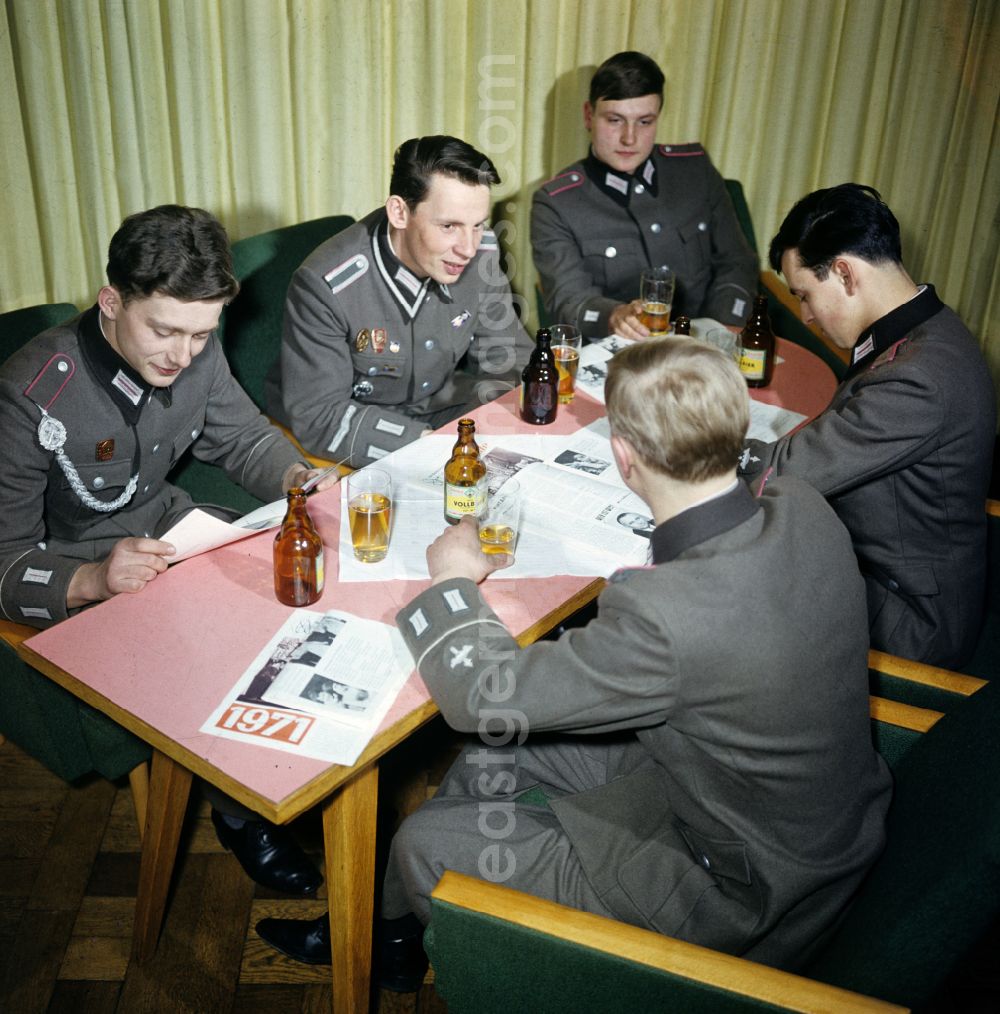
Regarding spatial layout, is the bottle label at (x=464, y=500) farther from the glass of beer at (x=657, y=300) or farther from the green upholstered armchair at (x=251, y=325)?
the glass of beer at (x=657, y=300)

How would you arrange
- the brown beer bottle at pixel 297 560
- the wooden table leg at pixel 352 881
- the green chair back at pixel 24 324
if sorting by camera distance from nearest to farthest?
the wooden table leg at pixel 352 881
the brown beer bottle at pixel 297 560
the green chair back at pixel 24 324

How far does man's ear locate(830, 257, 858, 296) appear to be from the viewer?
219 centimetres

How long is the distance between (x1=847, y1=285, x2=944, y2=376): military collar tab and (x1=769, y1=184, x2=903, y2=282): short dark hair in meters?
0.10

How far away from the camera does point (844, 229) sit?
2.16 m

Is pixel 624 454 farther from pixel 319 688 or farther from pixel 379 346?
pixel 379 346

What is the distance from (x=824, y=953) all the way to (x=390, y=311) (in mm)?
1852

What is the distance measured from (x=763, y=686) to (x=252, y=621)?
85cm

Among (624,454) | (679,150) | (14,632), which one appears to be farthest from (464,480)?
(679,150)

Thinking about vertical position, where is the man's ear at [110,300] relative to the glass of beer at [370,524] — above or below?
above

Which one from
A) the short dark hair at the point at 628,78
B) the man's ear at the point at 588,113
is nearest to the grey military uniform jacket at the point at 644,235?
the man's ear at the point at 588,113

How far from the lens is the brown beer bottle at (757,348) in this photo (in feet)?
8.86

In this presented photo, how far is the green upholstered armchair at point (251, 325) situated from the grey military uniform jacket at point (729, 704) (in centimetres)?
128

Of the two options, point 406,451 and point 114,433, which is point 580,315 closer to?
point 406,451

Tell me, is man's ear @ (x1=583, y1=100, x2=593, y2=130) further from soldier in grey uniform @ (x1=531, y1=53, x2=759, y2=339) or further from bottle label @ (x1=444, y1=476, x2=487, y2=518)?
bottle label @ (x1=444, y1=476, x2=487, y2=518)
